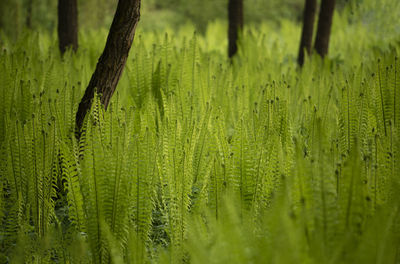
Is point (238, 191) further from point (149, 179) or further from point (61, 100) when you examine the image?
point (61, 100)

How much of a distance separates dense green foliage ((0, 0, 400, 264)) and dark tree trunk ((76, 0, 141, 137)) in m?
0.08

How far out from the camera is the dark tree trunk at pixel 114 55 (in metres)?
2.00

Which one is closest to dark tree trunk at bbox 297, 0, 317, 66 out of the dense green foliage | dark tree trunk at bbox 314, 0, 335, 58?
dark tree trunk at bbox 314, 0, 335, 58

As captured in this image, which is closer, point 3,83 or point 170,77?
point 3,83

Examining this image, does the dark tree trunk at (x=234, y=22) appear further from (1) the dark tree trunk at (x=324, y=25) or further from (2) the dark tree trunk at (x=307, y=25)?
(1) the dark tree trunk at (x=324, y=25)

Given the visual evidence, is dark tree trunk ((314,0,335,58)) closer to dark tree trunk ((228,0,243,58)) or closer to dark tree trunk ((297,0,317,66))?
dark tree trunk ((297,0,317,66))

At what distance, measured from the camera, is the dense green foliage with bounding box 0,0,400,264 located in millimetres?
938

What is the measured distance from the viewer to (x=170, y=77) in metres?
2.98

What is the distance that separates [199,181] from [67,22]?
111 inches

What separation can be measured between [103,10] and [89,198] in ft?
13.5

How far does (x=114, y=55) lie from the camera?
2039mm

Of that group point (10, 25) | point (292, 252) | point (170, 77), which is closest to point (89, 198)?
point (292, 252)

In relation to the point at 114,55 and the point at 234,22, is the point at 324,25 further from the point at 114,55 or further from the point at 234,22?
the point at 114,55

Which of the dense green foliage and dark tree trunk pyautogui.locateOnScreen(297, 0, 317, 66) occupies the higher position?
dark tree trunk pyautogui.locateOnScreen(297, 0, 317, 66)
